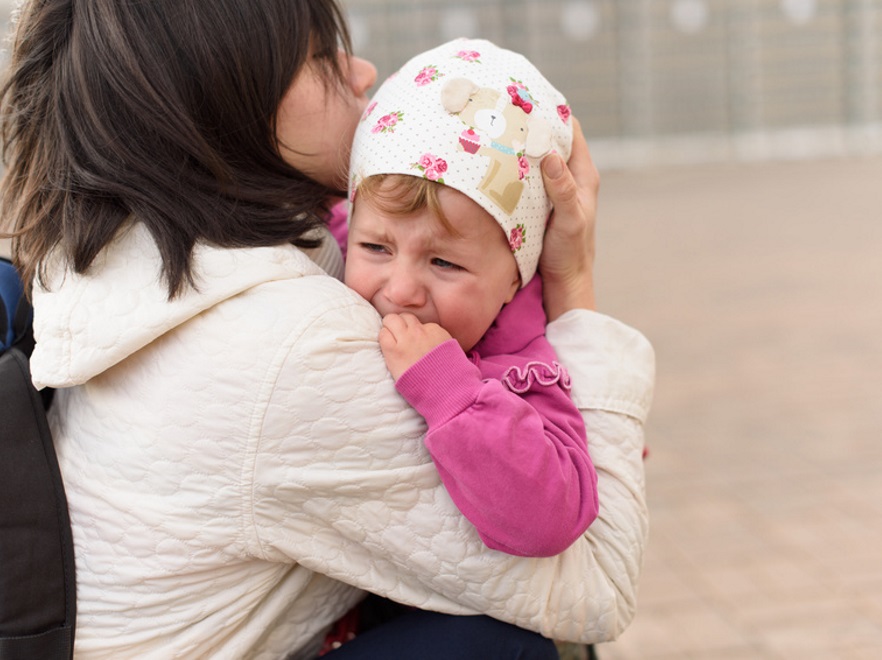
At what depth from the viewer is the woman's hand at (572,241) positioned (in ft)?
5.47

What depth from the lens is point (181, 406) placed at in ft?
4.38

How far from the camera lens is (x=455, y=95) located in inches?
60.9

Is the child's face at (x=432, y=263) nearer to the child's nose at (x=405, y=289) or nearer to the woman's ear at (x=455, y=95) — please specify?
the child's nose at (x=405, y=289)

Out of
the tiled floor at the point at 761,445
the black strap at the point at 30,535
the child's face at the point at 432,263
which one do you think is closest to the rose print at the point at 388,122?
the child's face at the point at 432,263

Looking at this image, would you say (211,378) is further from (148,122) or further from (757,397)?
(757,397)

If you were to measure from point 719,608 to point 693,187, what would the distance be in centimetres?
1534

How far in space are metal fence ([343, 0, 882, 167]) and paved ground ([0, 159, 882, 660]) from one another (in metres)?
17.6

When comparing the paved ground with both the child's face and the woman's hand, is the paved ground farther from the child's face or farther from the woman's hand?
the child's face

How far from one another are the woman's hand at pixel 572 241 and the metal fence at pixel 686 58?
83.7 ft

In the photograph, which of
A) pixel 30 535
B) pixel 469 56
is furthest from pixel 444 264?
pixel 30 535

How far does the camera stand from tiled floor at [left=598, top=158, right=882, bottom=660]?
124 inches

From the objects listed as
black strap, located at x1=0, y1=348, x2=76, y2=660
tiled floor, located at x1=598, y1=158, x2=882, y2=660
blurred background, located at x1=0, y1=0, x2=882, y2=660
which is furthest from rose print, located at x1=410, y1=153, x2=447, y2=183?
tiled floor, located at x1=598, y1=158, x2=882, y2=660

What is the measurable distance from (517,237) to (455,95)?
23 cm

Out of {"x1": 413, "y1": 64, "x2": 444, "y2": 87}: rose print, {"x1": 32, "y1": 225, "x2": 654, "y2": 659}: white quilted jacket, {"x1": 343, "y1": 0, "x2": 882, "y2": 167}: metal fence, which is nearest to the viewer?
{"x1": 32, "y1": 225, "x2": 654, "y2": 659}: white quilted jacket
